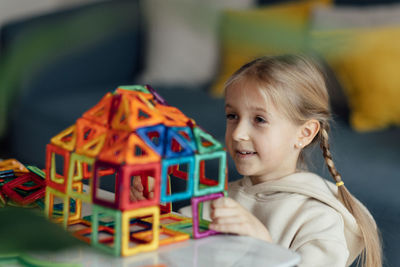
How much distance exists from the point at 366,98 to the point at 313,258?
0.93 meters

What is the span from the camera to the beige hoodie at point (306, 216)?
32.2 inches

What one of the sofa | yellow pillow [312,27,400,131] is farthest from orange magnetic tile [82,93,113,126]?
yellow pillow [312,27,400,131]

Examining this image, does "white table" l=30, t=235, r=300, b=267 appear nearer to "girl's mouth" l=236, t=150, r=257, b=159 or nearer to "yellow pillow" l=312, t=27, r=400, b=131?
"girl's mouth" l=236, t=150, r=257, b=159

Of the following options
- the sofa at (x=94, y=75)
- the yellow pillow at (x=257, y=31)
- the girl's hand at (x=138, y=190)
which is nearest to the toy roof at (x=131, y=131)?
the girl's hand at (x=138, y=190)

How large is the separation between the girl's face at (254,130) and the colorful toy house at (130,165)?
0.21 meters

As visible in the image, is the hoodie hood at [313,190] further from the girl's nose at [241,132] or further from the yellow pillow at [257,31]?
the yellow pillow at [257,31]

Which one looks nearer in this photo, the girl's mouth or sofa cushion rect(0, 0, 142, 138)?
the girl's mouth

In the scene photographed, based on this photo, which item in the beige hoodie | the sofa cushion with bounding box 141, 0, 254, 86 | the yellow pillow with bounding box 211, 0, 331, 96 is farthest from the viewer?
the sofa cushion with bounding box 141, 0, 254, 86

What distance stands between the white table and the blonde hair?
0.33 metres

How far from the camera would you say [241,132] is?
0.88 meters

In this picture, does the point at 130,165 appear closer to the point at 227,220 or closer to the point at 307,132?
the point at 227,220

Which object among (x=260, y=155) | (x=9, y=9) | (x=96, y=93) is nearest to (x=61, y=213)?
(x=260, y=155)

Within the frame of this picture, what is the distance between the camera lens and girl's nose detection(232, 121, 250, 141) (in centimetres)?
88

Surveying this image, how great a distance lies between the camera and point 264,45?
7.39 feet
